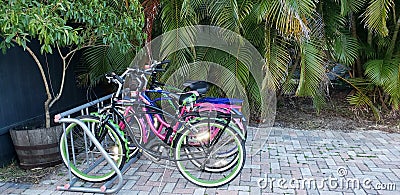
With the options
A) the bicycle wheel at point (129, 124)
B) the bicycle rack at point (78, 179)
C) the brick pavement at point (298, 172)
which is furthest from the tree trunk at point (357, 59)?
the bicycle rack at point (78, 179)

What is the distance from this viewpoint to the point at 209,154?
285cm

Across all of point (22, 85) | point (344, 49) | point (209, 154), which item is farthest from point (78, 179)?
point (344, 49)

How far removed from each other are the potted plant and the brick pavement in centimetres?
45

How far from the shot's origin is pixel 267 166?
3.33 m

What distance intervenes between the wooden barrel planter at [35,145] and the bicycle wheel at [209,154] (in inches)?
48.8

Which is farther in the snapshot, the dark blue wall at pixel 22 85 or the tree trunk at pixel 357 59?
the tree trunk at pixel 357 59

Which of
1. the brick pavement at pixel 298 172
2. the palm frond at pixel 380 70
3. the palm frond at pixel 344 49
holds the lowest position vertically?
the brick pavement at pixel 298 172

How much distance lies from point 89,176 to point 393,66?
4.15 metres

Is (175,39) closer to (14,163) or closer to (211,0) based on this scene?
(211,0)

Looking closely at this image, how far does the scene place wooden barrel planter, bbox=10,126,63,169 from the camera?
3137mm

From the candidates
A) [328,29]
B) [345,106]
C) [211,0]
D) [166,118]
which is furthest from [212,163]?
[345,106]

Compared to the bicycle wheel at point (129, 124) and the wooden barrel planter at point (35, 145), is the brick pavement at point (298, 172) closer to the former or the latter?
the wooden barrel planter at point (35, 145)

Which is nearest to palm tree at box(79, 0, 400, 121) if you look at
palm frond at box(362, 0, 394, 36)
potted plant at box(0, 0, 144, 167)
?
palm frond at box(362, 0, 394, 36)

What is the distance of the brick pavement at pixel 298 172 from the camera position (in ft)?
9.24
